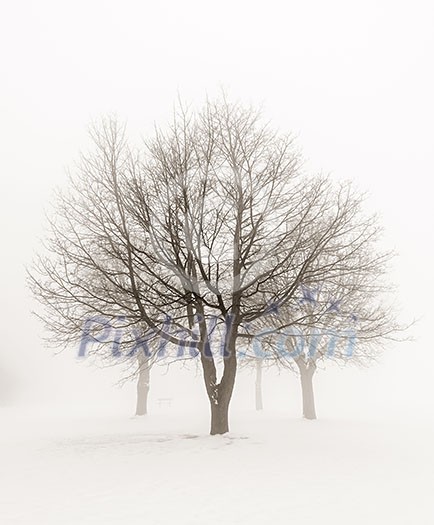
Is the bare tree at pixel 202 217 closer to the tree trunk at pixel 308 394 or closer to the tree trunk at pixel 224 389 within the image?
the tree trunk at pixel 224 389

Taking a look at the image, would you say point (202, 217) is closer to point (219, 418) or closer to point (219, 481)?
point (219, 418)

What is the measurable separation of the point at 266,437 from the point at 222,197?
838 cm

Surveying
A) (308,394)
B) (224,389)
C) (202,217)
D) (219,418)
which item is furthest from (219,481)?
(308,394)

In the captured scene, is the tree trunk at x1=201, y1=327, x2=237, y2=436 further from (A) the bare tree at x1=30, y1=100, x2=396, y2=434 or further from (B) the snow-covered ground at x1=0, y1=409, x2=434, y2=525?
(B) the snow-covered ground at x1=0, y1=409, x2=434, y2=525

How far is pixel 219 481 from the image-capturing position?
8.62 meters

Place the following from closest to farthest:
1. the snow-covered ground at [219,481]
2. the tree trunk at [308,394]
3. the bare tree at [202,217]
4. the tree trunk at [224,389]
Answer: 1. the snow-covered ground at [219,481]
2. the bare tree at [202,217]
3. the tree trunk at [224,389]
4. the tree trunk at [308,394]

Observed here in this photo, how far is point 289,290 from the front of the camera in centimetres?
1268

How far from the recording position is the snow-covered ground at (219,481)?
6.57 metres

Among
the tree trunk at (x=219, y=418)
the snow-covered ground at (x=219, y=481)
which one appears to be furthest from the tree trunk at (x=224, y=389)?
the snow-covered ground at (x=219, y=481)

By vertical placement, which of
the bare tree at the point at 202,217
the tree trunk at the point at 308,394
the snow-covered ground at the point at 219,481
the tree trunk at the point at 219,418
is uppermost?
the bare tree at the point at 202,217

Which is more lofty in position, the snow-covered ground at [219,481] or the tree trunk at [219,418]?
the tree trunk at [219,418]

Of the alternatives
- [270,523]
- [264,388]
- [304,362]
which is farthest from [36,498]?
[264,388]

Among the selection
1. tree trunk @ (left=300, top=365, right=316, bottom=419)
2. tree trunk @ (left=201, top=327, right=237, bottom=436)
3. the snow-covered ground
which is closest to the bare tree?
tree trunk @ (left=201, top=327, right=237, bottom=436)

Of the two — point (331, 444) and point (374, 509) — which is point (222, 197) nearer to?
point (331, 444)
